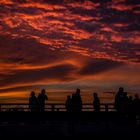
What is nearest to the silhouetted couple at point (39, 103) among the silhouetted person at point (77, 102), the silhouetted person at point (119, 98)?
the silhouetted person at point (77, 102)

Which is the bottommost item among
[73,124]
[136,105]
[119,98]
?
[73,124]

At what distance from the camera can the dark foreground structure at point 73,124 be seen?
1888cm

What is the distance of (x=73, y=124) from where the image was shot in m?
19.8

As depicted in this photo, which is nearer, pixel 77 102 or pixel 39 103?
pixel 77 102

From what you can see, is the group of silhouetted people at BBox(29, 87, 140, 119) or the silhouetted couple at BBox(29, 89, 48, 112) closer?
the group of silhouetted people at BBox(29, 87, 140, 119)

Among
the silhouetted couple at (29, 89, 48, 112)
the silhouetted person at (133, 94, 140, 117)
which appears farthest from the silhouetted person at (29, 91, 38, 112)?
the silhouetted person at (133, 94, 140, 117)

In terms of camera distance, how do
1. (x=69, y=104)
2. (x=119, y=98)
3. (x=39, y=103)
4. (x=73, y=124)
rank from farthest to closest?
(x=39, y=103), (x=69, y=104), (x=119, y=98), (x=73, y=124)

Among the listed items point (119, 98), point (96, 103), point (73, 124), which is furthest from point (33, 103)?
point (119, 98)

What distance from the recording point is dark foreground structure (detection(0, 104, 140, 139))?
61.9 ft

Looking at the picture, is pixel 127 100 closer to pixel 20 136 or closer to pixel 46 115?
pixel 46 115

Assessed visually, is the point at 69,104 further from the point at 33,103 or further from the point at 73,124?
the point at 33,103

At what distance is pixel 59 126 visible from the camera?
886 inches

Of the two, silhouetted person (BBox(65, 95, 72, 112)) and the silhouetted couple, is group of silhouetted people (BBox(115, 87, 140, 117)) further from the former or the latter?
the silhouetted couple

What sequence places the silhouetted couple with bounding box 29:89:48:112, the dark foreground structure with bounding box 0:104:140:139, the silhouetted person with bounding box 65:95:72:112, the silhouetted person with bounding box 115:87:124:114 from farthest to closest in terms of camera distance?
the silhouetted couple with bounding box 29:89:48:112 < the silhouetted person with bounding box 65:95:72:112 < the silhouetted person with bounding box 115:87:124:114 < the dark foreground structure with bounding box 0:104:140:139
